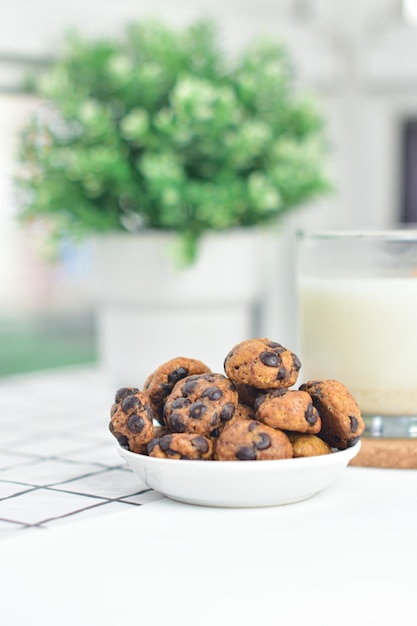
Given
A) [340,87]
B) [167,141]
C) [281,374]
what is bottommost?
[281,374]

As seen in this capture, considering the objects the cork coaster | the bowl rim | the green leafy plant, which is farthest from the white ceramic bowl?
the green leafy plant

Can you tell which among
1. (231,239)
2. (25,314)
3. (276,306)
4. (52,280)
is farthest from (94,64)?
→ (25,314)

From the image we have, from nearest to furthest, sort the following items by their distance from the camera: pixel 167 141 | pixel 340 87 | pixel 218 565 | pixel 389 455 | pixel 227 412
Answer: pixel 218 565 < pixel 227 412 < pixel 389 455 < pixel 167 141 < pixel 340 87

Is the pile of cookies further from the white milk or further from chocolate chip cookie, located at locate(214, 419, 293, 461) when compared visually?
the white milk

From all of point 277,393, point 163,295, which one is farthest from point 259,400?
point 163,295

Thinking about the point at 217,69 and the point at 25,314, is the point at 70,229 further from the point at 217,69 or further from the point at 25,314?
the point at 25,314

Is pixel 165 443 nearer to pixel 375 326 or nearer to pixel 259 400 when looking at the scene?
pixel 259 400
